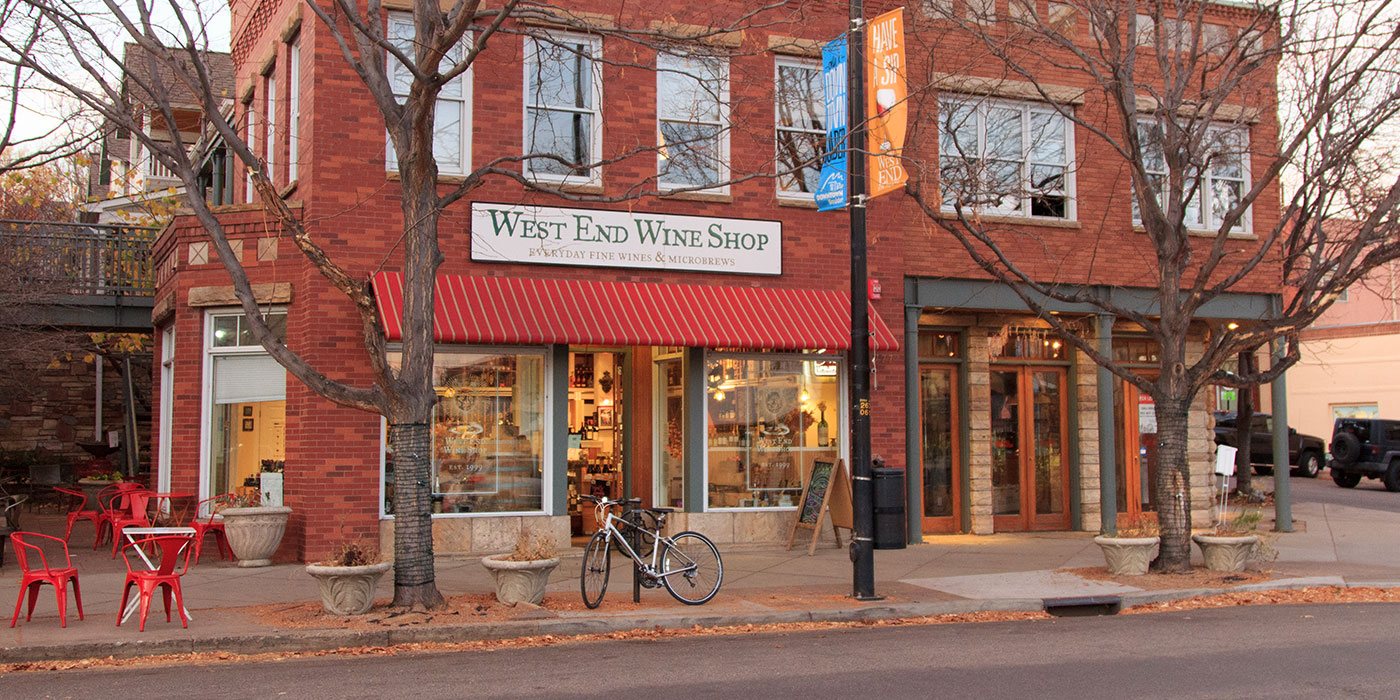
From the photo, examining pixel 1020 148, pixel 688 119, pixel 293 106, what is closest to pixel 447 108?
pixel 293 106

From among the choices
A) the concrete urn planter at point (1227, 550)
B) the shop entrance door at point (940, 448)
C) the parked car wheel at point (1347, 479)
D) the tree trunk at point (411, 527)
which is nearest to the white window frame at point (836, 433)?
the shop entrance door at point (940, 448)

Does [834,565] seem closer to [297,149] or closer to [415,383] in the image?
[415,383]

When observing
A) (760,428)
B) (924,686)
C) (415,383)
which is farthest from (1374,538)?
(415,383)

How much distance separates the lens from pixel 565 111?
14047 millimetres

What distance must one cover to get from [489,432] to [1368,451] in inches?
929

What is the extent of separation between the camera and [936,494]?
16.6 meters

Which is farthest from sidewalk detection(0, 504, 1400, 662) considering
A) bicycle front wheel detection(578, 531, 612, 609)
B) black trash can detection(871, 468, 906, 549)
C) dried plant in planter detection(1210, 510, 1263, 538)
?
dried plant in planter detection(1210, 510, 1263, 538)

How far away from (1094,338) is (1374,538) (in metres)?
4.87

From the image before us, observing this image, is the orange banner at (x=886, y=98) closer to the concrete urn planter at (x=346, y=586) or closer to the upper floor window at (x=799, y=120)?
the upper floor window at (x=799, y=120)

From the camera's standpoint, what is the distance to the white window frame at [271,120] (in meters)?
14.5

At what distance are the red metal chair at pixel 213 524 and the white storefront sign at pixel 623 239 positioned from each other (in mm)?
4240

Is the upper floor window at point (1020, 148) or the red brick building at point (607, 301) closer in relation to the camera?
the red brick building at point (607, 301)

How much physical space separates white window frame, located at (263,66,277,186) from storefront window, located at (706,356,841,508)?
6164 mm

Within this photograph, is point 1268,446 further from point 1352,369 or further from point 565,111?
point 565,111
